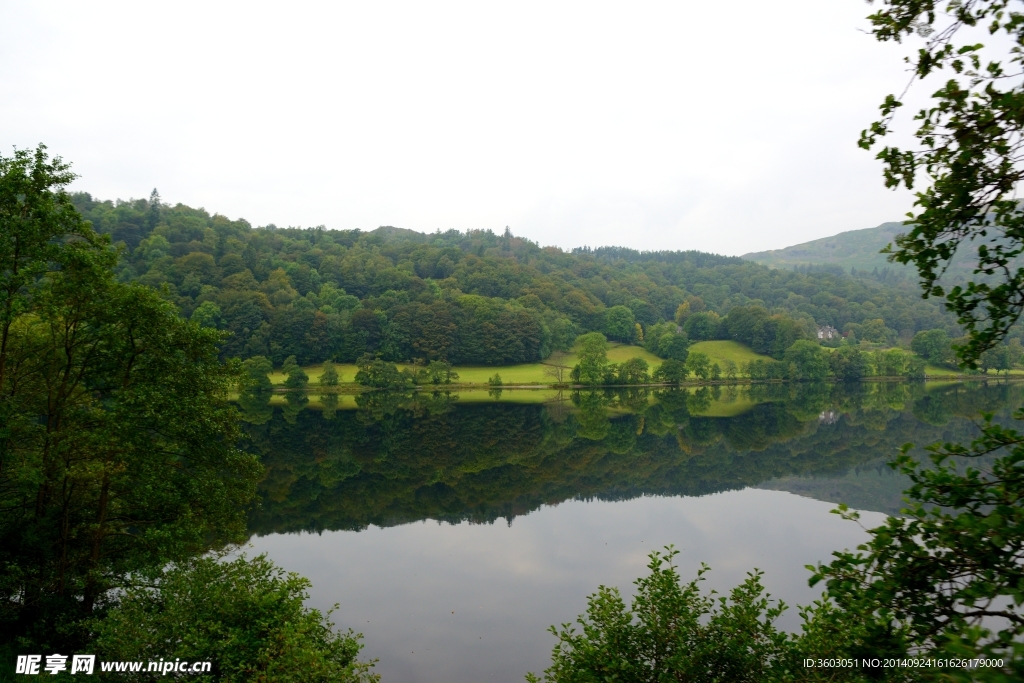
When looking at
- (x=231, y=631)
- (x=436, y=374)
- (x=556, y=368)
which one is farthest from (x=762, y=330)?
(x=231, y=631)

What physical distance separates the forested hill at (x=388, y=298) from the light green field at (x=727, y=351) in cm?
1449

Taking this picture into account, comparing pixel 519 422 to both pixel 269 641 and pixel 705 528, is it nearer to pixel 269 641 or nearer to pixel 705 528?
pixel 705 528

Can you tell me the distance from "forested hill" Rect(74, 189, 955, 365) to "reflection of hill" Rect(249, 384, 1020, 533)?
36.3m

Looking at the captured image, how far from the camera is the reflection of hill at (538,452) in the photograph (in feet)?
118

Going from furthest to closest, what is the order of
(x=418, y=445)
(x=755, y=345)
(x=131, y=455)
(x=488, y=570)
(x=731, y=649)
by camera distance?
(x=755, y=345), (x=418, y=445), (x=488, y=570), (x=131, y=455), (x=731, y=649)

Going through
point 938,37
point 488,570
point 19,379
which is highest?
point 938,37

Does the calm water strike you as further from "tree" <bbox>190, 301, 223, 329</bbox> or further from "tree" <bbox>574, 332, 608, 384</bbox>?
"tree" <bbox>190, 301, 223, 329</bbox>

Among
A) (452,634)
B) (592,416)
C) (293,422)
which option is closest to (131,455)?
(452,634)

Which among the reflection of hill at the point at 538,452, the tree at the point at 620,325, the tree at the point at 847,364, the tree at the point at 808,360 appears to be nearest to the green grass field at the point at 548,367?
the tree at the point at 620,325

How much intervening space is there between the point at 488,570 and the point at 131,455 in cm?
1449

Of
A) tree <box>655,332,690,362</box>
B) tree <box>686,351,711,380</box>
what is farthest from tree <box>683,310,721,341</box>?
tree <box>686,351,711,380</box>

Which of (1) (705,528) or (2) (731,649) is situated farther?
(1) (705,528)

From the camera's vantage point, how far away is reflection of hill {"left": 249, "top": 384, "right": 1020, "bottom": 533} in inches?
1415

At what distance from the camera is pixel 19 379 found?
1625cm
